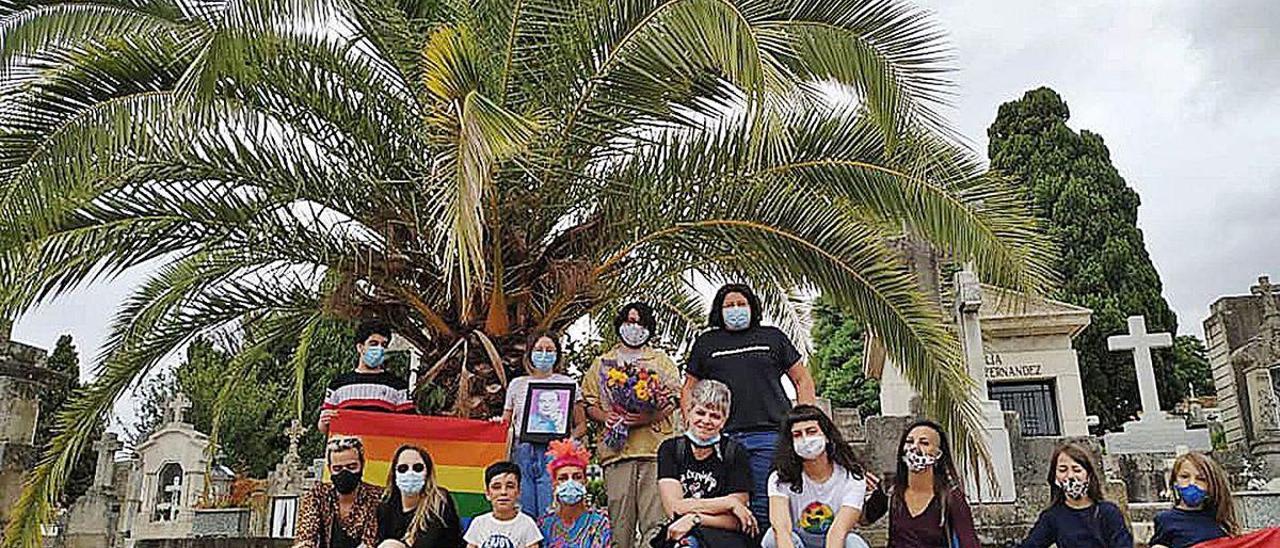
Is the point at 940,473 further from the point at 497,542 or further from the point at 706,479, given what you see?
the point at 497,542

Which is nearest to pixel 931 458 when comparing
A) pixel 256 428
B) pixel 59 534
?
pixel 59 534

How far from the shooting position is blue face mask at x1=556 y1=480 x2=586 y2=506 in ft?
16.3

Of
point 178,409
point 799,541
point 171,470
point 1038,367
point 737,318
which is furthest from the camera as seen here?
point 178,409

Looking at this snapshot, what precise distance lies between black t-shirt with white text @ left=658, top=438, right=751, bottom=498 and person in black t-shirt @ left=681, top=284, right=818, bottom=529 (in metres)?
0.21

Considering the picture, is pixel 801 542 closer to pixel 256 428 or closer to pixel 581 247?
pixel 581 247

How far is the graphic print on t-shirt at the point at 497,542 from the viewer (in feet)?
15.5

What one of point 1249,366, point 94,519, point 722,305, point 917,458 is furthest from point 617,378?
point 1249,366

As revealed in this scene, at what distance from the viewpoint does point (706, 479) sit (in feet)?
15.6

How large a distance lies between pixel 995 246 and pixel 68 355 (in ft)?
80.3

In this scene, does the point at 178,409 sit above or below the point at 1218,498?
above

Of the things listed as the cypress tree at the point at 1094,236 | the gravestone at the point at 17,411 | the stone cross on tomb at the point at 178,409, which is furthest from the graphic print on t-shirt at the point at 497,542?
the cypress tree at the point at 1094,236

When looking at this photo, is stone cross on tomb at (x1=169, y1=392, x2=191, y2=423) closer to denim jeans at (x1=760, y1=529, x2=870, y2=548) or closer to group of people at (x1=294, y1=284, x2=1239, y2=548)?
group of people at (x1=294, y1=284, x2=1239, y2=548)

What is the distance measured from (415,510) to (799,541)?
6.26 feet

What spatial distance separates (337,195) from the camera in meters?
6.18
